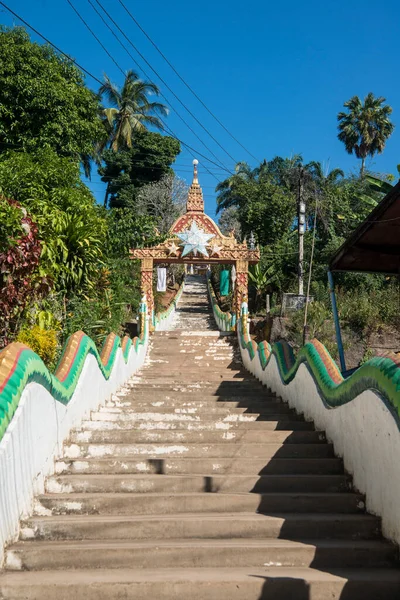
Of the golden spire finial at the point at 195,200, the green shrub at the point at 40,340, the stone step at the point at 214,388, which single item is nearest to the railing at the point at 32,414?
the green shrub at the point at 40,340

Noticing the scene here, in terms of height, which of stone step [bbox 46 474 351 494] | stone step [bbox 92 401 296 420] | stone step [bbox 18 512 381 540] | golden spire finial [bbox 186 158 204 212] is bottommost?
stone step [bbox 18 512 381 540]

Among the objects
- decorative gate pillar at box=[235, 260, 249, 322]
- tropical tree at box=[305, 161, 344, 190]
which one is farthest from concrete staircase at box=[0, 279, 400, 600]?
tropical tree at box=[305, 161, 344, 190]

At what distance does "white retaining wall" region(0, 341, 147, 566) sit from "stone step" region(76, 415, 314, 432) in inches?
12.5

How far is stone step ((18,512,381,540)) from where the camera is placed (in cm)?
351

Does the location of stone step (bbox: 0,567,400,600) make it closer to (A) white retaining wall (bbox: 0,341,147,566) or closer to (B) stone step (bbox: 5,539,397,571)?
(B) stone step (bbox: 5,539,397,571)

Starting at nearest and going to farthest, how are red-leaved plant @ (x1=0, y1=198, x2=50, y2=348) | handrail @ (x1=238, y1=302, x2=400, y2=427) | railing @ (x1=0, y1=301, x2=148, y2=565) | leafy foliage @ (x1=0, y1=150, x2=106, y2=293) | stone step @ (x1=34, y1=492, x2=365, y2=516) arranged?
railing @ (x1=0, y1=301, x2=148, y2=565), handrail @ (x1=238, y1=302, x2=400, y2=427), stone step @ (x1=34, y1=492, x2=365, y2=516), red-leaved plant @ (x1=0, y1=198, x2=50, y2=348), leafy foliage @ (x1=0, y1=150, x2=106, y2=293)

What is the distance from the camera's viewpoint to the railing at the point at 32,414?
10.9 feet

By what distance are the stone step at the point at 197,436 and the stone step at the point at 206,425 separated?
11.0 inches

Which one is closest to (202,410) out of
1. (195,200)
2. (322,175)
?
(195,200)

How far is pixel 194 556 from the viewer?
10.7 feet

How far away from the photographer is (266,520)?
142 inches

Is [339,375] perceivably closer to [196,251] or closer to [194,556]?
[194,556]

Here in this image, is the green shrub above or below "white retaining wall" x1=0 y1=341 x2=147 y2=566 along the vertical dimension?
above

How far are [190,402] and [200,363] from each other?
20.1 feet
